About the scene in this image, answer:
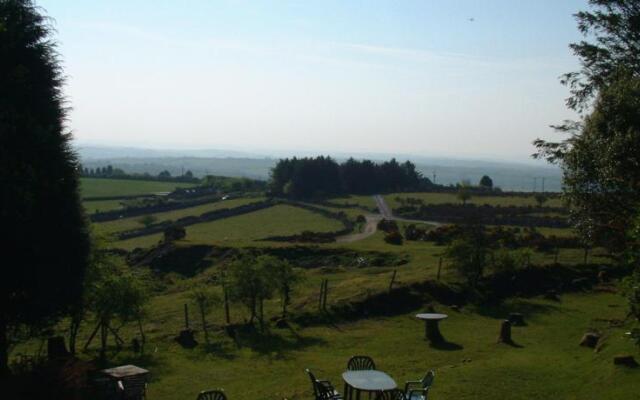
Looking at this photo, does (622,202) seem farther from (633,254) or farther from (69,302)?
(69,302)

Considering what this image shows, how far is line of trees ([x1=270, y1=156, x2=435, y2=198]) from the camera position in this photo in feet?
416

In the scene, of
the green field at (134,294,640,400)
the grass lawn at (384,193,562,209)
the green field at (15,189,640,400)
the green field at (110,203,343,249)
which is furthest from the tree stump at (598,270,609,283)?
the grass lawn at (384,193,562,209)

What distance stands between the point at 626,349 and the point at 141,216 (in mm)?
80986

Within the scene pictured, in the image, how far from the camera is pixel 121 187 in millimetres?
139500

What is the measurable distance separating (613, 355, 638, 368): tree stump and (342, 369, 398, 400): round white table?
30.7 ft

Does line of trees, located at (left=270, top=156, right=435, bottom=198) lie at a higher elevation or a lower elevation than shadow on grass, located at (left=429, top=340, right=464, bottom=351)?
higher

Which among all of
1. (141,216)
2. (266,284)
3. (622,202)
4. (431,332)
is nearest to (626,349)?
(622,202)

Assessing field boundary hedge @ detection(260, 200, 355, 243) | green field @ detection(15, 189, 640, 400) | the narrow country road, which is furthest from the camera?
the narrow country road

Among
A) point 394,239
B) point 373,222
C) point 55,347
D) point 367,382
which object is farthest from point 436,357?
point 373,222

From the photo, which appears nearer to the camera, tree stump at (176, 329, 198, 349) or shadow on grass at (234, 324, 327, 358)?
shadow on grass at (234, 324, 327, 358)

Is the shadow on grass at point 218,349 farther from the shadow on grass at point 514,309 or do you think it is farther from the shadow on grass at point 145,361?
the shadow on grass at point 514,309

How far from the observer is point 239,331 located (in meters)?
31.7

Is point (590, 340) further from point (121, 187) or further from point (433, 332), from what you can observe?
point (121, 187)

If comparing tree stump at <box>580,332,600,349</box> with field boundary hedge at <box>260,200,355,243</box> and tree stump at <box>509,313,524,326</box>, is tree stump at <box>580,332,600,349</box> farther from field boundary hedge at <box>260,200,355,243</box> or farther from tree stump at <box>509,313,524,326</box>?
field boundary hedge at <box>260,200,355,243</box>
